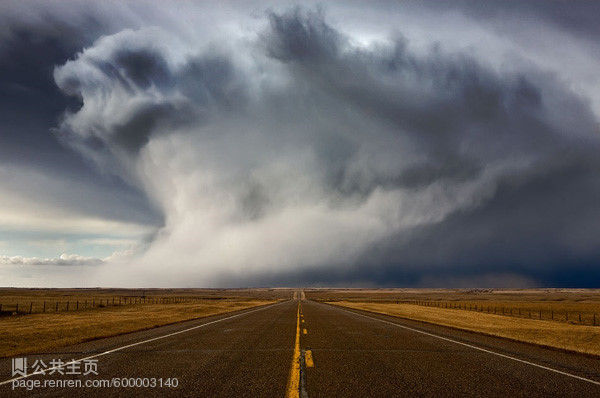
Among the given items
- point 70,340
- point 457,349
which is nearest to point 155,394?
point 457,349

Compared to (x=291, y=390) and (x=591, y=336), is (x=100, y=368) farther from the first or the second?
(x=591, y=336)

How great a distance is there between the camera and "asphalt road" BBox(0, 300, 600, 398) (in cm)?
666

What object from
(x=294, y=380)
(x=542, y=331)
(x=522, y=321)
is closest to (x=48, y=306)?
(x=522, y=321)

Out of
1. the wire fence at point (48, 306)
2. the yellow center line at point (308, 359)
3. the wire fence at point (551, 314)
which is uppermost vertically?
the yellow center line at point (308, 359)

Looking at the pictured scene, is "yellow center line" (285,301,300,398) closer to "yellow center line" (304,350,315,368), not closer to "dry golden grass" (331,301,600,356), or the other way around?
"yellow center line" (304,350,315,368)

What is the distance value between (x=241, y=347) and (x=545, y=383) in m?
8.20

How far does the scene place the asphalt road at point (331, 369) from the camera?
6656 millimetres

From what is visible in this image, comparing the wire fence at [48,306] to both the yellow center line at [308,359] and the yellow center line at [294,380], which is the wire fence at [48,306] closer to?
the yellow center line at [308,359]

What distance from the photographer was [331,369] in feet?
27.9

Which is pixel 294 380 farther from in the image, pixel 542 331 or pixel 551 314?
pixel 551 314

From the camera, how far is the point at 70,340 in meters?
14.6

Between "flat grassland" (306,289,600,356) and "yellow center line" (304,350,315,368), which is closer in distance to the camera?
"yellow center line" (304,350,315,368)

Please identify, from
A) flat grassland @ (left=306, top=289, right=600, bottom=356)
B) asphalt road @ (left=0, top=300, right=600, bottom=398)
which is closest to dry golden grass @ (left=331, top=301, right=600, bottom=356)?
flat grassland @ (left=306, top=289, right=600, bottom=356)

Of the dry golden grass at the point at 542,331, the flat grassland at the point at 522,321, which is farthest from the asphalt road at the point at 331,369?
the flat grassland at the point at 522,321
